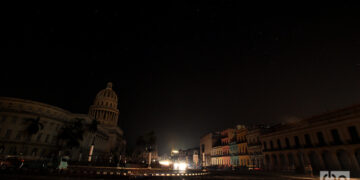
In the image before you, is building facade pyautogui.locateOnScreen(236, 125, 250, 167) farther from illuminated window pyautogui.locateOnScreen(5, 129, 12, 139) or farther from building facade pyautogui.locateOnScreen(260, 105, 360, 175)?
illuminated window pyautogui.locateOnScreen(5, 129, 12, 139)

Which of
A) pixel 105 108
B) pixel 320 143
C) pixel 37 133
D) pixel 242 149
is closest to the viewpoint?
pixel 320 143

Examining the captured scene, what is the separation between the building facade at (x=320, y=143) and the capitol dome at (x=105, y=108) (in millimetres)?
77227

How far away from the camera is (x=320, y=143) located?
95.0 feet

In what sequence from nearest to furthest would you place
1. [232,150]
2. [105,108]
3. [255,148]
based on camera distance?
[255,148] → [232,150] → [105,108]

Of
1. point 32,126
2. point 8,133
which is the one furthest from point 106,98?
point 8,133

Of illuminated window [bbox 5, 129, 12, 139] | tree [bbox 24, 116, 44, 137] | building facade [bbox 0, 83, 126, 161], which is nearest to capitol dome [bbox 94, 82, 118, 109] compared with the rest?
building facade [bbox 0, 83, 126, 161]

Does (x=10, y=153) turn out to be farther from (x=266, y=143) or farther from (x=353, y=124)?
(x=353, y=124)

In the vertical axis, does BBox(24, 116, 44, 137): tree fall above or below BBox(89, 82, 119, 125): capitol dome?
below

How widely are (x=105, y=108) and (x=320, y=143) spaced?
87619mm

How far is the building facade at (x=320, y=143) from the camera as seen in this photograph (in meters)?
24.4

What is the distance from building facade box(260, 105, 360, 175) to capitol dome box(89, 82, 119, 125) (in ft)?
253

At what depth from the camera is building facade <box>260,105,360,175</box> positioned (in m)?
24.4

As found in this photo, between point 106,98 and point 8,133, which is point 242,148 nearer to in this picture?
point 8,133

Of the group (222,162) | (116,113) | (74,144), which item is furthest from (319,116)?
(116,113)
